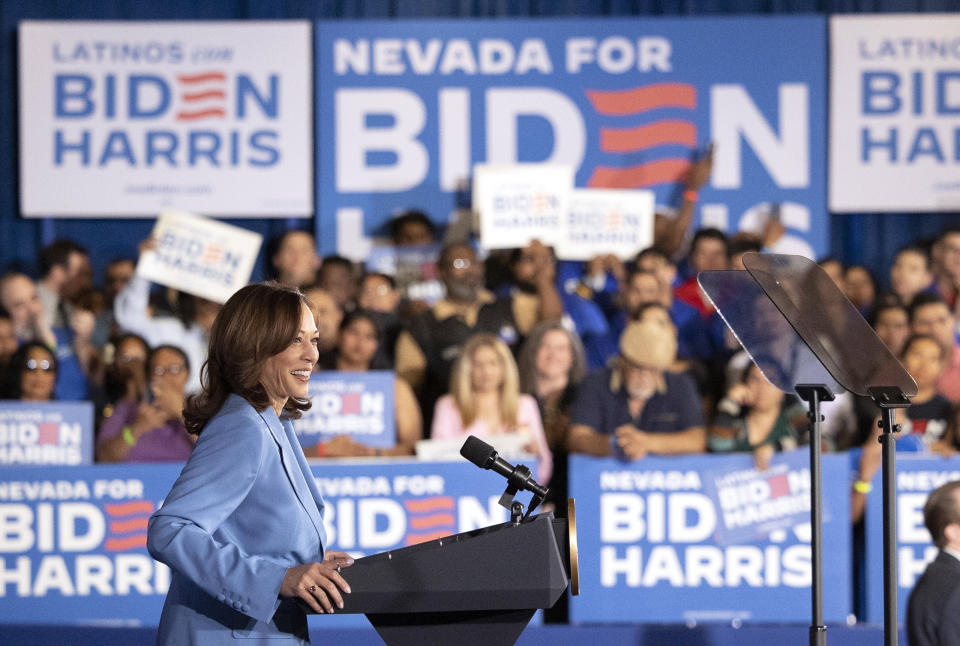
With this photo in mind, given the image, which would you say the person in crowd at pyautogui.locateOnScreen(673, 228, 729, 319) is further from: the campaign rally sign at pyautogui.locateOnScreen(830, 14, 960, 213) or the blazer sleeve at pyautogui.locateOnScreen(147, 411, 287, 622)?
the blazer sleeve at pyautogui.locateOnScreen(147, 411, 287, 622)

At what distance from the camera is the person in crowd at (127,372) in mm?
5500

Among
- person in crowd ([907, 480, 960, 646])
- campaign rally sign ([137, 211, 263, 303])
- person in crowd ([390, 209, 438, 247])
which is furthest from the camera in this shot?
person in crowd ([390, 209, 438, 247])

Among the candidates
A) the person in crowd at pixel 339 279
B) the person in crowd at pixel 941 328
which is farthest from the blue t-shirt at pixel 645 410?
the person in crowd at pixel 339 279

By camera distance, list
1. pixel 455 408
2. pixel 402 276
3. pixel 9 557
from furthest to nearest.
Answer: pixel 402 276 → pixel 455 408 → pixel 9 557

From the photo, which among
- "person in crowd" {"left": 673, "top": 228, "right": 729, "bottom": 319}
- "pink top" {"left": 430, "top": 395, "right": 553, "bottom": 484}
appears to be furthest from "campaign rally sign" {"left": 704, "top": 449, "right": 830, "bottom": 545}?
"person in crowd" {"left": 673, "top": 228, "right": 729, "bottom": 319}

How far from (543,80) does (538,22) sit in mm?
325

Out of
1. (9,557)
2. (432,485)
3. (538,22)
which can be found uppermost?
(538,22)

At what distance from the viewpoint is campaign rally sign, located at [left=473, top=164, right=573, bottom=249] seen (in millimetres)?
5922

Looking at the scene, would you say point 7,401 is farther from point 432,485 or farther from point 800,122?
point 800,122

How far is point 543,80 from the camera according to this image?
625 centimetres

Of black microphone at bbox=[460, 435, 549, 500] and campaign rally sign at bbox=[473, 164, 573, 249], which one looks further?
campaign rally sign at bbox=[473, 164, 573, 249]

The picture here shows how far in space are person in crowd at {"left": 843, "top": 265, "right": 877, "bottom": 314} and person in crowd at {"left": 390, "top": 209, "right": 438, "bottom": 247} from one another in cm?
223

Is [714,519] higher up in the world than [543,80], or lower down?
lower down

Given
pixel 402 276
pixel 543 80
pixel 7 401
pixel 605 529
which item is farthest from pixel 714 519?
pixel 7 401
